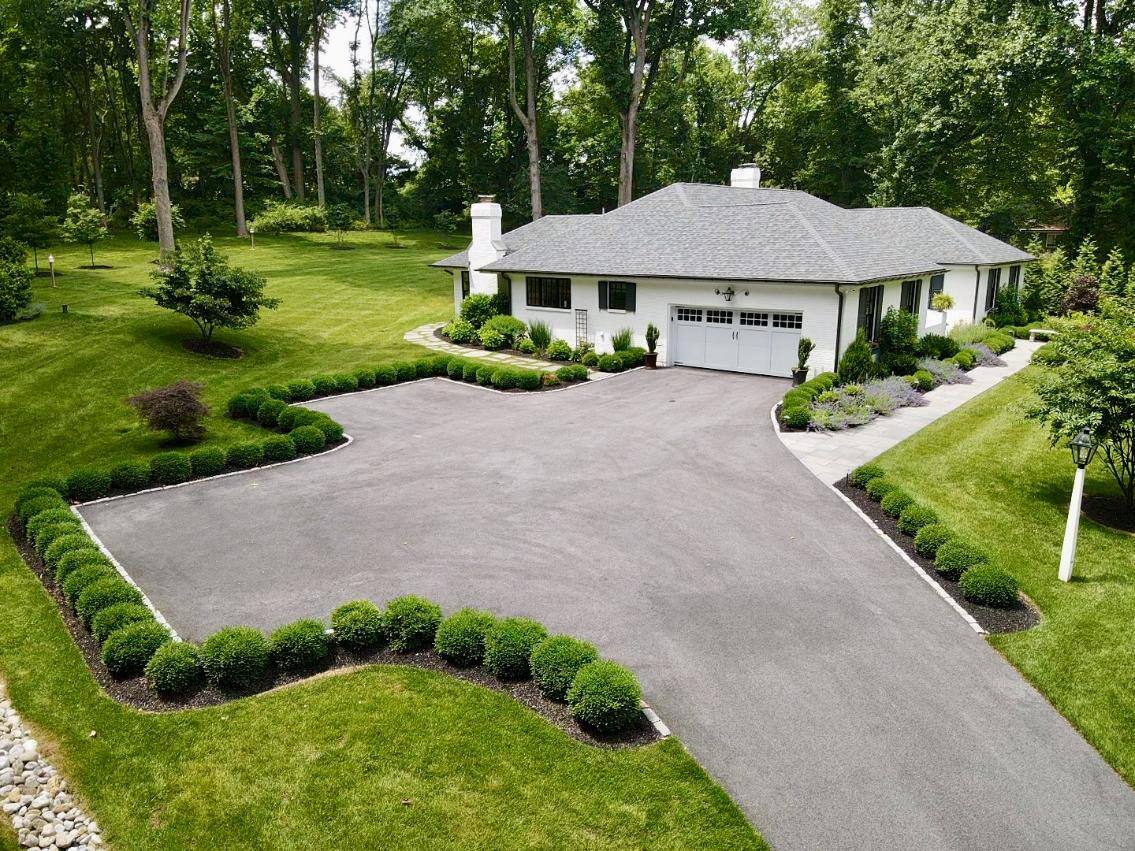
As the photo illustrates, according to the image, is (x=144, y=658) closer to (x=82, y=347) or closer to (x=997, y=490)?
(x=997, y=490)

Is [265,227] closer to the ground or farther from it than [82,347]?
farther from it

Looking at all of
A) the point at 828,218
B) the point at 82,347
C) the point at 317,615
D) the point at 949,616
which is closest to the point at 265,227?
the point at 82,347

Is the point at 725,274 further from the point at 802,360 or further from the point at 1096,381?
the point at 1096,381

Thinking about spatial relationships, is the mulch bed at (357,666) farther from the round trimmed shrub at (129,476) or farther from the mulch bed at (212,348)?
the mulch bed at (212,348)

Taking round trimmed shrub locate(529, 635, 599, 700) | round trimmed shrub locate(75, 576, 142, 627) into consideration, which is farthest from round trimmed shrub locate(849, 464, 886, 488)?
round trimmed shrub locate(75, 576, 142, 627)

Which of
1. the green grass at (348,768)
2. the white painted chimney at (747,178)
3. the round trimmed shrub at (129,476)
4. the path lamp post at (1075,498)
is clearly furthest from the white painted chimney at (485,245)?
the path lamp post at (1075,498)

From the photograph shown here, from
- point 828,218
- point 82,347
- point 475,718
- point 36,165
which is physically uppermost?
point 36,165

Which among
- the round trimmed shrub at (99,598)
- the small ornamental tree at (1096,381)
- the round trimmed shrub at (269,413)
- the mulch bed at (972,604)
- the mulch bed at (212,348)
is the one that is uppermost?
the small ornamental tree at (1096,381)

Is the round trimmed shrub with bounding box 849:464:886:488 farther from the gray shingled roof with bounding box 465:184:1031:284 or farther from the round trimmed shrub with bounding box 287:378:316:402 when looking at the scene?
the round trimmed shrub with bounding box 287:378:316:402
